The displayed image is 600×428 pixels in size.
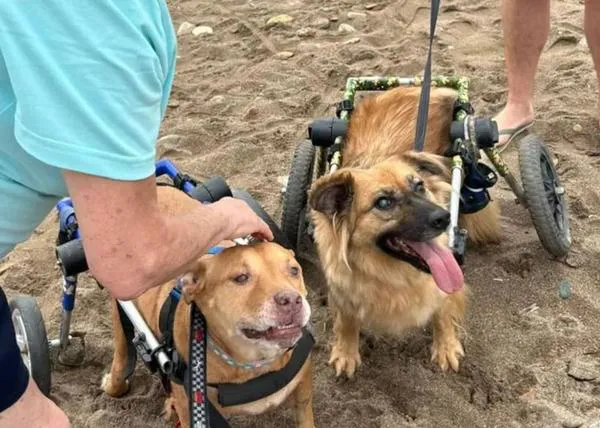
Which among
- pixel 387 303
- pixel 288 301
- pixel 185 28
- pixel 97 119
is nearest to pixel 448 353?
pixel 387 303

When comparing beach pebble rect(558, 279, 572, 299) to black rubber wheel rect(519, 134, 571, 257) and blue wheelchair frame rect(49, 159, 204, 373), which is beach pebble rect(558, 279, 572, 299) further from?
blue wheelchair frame rect(49, 159, 204, 373)

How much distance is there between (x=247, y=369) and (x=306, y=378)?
28 centimetres

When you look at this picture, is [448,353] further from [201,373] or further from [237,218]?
[237,218]

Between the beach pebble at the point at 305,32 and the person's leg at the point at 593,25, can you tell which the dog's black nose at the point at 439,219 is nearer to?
the person's leg at the point at 593,25

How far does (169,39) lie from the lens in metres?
1.45

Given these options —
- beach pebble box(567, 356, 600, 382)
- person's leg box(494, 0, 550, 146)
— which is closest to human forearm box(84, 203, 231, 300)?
beach pebble box(567, 356, 600, 382)

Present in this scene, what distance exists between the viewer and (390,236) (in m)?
2.66

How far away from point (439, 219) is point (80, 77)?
1.53 metres

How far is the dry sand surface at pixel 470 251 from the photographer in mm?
2781

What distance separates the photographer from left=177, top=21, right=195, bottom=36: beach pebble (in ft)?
18.4

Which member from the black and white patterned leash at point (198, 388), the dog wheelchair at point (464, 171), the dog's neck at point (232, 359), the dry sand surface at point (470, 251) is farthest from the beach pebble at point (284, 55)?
the black and white patterned leash at point (198, 388)

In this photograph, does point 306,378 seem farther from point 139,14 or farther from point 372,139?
point 139,14

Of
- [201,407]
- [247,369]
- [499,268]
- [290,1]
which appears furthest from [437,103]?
[290,1]

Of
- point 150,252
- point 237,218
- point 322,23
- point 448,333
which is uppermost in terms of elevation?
point 150,252
